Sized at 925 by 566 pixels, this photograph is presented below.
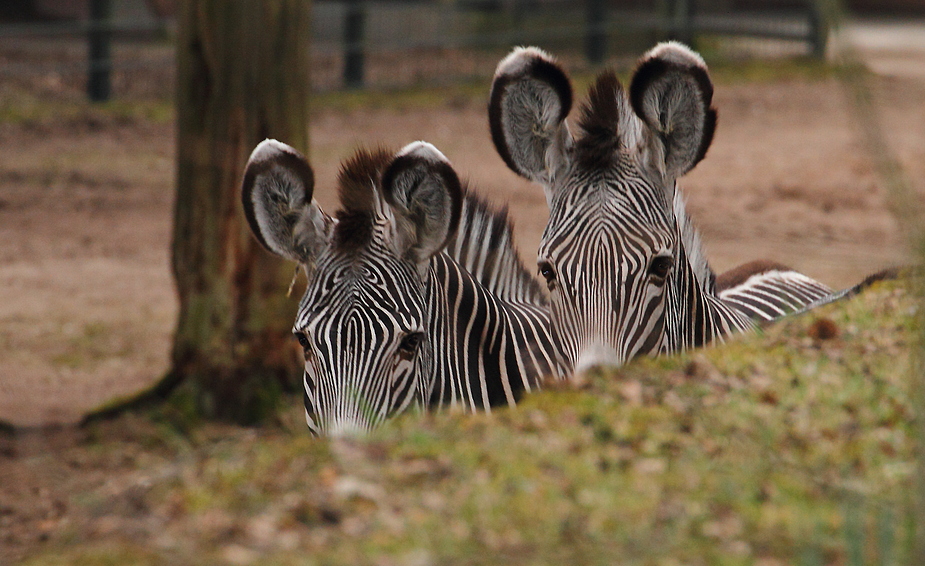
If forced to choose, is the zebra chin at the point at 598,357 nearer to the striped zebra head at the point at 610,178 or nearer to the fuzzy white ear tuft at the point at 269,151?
the striped zebra head at the point at 610,178

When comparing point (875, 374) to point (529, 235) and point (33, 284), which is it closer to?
point (529, 235)

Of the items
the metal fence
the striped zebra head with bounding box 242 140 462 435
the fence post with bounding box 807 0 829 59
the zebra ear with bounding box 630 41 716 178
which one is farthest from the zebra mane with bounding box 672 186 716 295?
the fence post with bounding box 807 0 829 59

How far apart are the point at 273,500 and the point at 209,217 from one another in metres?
4.34

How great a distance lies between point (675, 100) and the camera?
15.3ft

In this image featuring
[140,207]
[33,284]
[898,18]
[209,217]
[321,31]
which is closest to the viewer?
[209,217]

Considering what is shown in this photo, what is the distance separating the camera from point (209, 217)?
7.13m

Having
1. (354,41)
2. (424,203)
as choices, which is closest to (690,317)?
(424,203)

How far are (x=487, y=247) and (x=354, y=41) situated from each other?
12846 mm

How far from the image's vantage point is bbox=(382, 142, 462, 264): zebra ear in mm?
4227

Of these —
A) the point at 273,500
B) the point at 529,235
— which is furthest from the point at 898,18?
the point at 273,500

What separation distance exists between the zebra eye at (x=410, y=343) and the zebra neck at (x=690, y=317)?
1028mm

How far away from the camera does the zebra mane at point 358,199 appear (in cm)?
426

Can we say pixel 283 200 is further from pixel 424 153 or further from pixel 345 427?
pixel 345 427

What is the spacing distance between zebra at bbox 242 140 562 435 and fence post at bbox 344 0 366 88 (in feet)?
42.9
